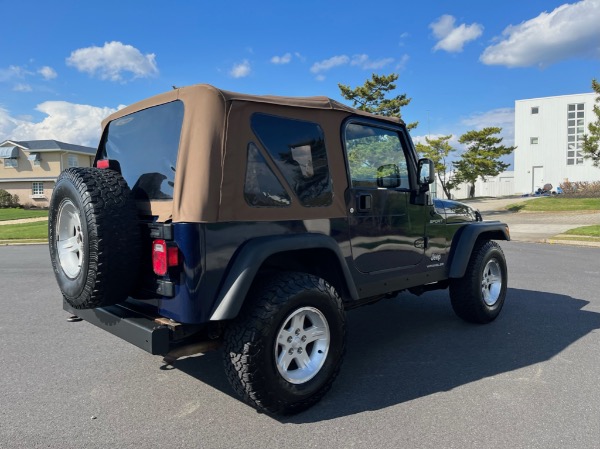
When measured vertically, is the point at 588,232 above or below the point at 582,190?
below

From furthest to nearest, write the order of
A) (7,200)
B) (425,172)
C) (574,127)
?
1. (574,127)
2. (7,200)
3. (425,172)

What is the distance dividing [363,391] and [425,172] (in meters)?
2.01

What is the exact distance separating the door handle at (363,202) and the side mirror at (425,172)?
0.78 m

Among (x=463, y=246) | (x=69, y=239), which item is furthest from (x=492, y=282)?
(x=69, y=239)

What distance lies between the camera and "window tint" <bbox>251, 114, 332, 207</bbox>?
316 centimetres

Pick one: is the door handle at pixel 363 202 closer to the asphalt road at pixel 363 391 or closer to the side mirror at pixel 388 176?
the side mirror at pixel 388 176

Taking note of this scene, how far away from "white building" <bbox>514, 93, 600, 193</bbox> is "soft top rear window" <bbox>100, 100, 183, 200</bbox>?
4928 cm

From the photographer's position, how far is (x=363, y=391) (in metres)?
3.42

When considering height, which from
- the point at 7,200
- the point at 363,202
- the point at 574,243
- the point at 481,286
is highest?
the point at 7,200

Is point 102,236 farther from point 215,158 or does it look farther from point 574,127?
point 574,127

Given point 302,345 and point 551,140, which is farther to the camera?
point 551,140

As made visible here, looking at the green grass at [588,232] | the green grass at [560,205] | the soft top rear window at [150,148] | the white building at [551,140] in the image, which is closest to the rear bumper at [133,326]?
the soft top rear window at [150,148]

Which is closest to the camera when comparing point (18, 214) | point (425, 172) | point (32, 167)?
point (425, 172)

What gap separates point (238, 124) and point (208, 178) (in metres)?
0.44
